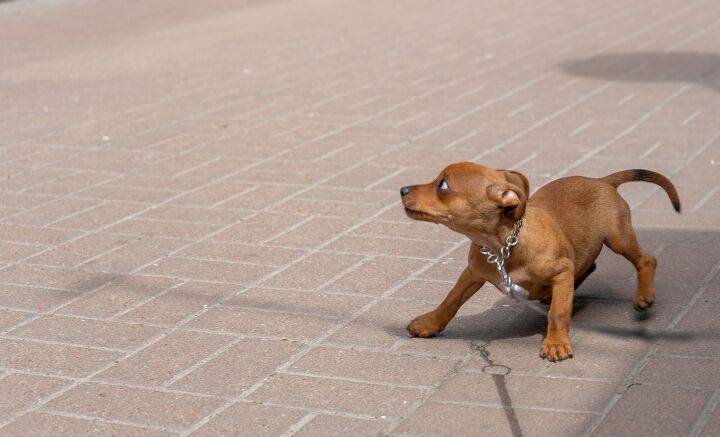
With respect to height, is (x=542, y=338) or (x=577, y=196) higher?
(x=577, y=196)

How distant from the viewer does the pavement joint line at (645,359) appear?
3891mm

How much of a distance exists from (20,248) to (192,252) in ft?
2.90

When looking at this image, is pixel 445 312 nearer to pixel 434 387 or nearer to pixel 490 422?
pixel 434 387

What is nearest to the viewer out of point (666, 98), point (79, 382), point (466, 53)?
point (79, 382)

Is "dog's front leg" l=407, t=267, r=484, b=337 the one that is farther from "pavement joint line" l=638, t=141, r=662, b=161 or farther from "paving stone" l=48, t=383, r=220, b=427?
"pavement joint line" l=638, t=141, r=662, b=161

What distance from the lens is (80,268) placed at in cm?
570

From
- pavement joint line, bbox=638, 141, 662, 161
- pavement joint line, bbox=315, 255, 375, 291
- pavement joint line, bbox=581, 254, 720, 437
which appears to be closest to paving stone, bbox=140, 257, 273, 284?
pavement joint line, bbox=315, 255, 375, 291

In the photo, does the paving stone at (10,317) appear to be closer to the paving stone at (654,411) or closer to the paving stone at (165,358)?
the paving stone at (165,358)

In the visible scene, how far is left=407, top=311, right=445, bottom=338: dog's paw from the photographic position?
15.4ft

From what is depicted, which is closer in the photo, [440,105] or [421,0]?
[440,105]

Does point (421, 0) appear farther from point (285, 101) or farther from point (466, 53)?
point (285, 101)

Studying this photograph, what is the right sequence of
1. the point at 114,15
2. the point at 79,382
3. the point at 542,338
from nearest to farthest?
the point at 79,382 < the point at 542,338 < the point at 114,15

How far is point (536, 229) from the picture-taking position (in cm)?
445

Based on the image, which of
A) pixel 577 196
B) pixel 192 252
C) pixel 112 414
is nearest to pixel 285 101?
pixel 192 252
